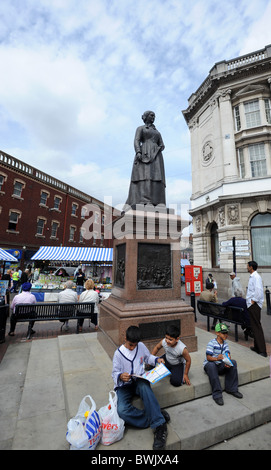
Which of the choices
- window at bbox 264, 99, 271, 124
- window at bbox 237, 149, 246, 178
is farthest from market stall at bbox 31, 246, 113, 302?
window at bbox 264, 99, 271, 124

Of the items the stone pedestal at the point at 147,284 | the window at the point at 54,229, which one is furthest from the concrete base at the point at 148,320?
the window at the point at 54,229

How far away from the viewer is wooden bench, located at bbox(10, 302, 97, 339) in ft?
19.8

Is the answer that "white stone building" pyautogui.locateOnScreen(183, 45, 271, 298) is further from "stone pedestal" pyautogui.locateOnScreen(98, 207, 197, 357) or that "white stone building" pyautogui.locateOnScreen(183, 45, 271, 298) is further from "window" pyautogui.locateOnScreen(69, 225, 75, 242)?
"window" pyautogui.locateOnScreen(69, 225, 75, 242)

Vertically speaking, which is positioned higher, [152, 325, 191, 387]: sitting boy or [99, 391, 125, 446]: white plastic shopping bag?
[152, 325, 191, 387]: sitting boy

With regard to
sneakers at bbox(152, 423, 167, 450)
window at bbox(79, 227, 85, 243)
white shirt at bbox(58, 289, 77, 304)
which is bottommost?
sneakers at bbox(152, 423, 167, 450)

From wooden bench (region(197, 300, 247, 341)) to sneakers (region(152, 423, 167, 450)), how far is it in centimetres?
396

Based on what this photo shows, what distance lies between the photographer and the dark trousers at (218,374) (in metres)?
3.02

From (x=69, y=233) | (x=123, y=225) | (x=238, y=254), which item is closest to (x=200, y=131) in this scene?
(x=238, y=254)

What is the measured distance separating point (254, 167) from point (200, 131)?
21.2 feet

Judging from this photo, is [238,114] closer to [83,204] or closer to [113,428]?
[113,428]

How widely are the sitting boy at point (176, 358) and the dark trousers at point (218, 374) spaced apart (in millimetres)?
346

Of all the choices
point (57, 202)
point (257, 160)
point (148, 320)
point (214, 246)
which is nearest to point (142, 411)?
point (148, 320)

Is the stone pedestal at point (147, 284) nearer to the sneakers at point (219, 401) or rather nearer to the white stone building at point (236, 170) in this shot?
the sneakers at point (219, 401)

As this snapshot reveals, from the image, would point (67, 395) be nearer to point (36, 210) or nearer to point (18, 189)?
point (18, 189)
